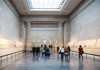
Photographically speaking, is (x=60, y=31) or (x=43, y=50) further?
(x=60, y=31)

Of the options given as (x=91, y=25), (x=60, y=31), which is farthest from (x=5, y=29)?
(x=60, y=31)

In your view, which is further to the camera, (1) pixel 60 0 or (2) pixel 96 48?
(1) pixel 60 0

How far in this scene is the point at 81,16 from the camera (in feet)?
104

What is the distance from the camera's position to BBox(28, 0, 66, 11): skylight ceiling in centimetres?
3609

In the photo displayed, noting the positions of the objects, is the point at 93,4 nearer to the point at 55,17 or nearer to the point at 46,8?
the point at 46,8

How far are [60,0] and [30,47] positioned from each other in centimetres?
1477

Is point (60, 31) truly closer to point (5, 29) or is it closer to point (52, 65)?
point (5, 29)

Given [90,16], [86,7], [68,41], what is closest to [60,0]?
[86,7]

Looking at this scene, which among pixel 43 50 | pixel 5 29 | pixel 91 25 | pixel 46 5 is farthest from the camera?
pixel 46 5

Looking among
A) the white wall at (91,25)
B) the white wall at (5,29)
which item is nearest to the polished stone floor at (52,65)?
the white wall at (91,25)

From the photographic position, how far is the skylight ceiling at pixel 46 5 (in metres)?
36.1

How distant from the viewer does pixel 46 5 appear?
38.0m

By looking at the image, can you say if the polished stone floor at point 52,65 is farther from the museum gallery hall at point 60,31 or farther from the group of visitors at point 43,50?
the group of visitors at point 43,50

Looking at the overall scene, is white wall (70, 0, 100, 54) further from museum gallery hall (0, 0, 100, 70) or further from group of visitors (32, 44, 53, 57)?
group of visitors (32, 44, 53, 57)
